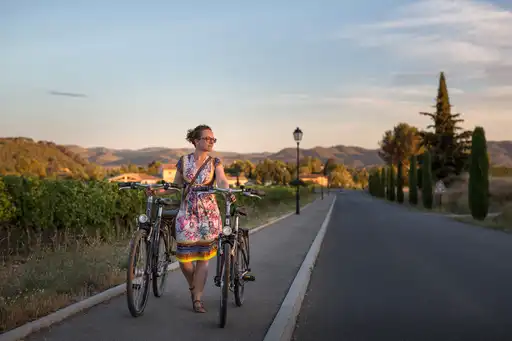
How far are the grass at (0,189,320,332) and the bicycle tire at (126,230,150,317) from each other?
3.23 feet

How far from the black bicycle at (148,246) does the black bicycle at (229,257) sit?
0.57 meters

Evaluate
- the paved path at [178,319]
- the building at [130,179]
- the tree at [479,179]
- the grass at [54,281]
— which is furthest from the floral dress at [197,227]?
the tree at [479,179]

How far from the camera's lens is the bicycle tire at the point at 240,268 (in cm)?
698

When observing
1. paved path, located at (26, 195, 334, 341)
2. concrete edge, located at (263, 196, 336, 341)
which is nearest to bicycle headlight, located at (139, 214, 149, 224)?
paved path, located at (26, 195, 334, 341)

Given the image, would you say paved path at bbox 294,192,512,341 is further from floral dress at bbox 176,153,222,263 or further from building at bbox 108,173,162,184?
building at bbox 108,173,162,184

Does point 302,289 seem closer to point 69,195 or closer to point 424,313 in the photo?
point 424,313

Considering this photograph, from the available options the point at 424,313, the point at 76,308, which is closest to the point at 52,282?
the point at 76,308

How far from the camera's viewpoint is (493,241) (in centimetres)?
1834

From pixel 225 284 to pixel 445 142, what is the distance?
74.4 meters

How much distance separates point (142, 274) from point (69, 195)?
8.76 m

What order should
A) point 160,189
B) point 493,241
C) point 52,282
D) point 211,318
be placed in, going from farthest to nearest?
point 493,241, point 52,282, point 160,189, point 211,318

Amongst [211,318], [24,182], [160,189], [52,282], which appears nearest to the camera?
[211,318]

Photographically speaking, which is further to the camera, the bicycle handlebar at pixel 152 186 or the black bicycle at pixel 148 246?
the bicycle handlebar at pixel 152 186

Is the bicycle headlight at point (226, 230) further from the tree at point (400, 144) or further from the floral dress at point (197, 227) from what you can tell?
the tree at point (400, 144)
